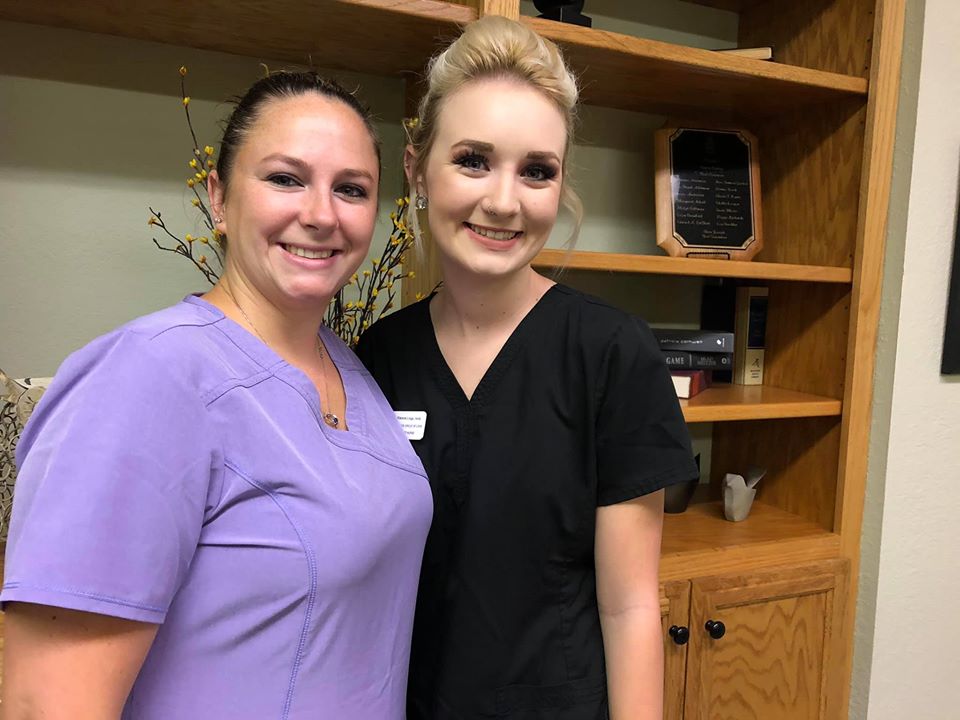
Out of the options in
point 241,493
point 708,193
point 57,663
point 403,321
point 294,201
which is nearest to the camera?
point 57,663

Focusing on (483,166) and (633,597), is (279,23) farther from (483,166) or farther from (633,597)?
(633,597)

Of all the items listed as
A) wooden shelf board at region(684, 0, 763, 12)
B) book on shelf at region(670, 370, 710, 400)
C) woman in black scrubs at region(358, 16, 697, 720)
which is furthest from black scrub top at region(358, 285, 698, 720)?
wooden shelf board at region(684, 0, 763, 12)

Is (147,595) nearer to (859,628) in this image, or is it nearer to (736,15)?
(859,628)

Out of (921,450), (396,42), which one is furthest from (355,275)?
(921,450)

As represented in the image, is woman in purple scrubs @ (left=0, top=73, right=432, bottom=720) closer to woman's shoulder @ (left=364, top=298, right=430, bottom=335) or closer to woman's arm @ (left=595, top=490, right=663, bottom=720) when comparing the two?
woman's shoulder @ (left=364, top=298, right=430, bottom=335)

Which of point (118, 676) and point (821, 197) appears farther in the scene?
point (821, 197)

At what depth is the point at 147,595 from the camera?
65 cm

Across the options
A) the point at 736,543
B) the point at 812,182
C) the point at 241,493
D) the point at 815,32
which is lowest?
the point at 736,543

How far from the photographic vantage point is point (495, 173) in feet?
3.25

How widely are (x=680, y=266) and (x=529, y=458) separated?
70 centimetres

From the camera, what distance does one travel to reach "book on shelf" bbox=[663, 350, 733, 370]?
5.84ft

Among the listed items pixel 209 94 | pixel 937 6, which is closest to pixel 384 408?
pixel 209 94

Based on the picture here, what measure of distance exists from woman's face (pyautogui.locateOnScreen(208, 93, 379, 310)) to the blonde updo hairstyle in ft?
0.63

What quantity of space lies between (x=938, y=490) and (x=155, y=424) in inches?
71.7
